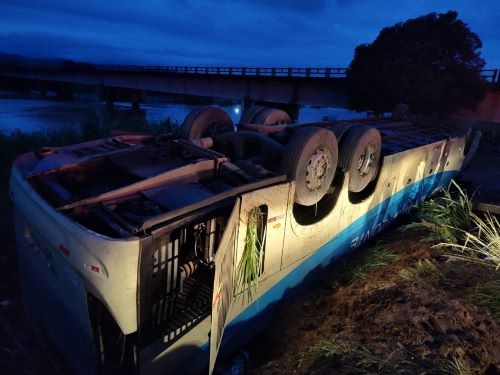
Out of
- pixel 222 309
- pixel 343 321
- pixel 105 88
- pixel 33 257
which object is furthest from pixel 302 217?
pixel 105 88

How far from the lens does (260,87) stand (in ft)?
69.4

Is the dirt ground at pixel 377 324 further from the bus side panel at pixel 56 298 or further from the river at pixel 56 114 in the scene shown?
the river at pixel 56 114

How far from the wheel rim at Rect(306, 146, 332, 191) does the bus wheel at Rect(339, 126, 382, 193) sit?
40cm

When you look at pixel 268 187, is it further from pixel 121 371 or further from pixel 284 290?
pixel 121 371

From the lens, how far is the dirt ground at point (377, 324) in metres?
2.52

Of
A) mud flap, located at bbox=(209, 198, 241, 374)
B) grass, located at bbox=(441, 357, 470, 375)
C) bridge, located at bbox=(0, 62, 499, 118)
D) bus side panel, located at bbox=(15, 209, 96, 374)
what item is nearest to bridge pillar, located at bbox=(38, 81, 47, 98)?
bridge, located at bbox=(0, 62, 499, 118)

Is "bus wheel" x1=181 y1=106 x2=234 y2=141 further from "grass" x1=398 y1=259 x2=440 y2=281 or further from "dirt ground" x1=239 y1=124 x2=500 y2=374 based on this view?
"grass" x1=398 y1=259 x2=440 y2=281

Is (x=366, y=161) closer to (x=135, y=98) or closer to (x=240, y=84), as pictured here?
(x=240, y=84)

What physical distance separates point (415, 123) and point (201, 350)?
264 inches

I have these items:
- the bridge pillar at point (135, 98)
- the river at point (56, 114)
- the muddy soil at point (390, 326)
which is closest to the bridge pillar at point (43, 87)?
the river at point (56, 114)

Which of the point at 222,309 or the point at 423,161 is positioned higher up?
the point at 423,161

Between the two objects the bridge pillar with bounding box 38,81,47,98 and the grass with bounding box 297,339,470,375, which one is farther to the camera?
the bridge pillar with bounding box 38,81,47,98

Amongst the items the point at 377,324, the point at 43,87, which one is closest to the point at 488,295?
the point at 377,324

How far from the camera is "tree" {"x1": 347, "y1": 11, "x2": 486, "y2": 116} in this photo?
47.0 feet
